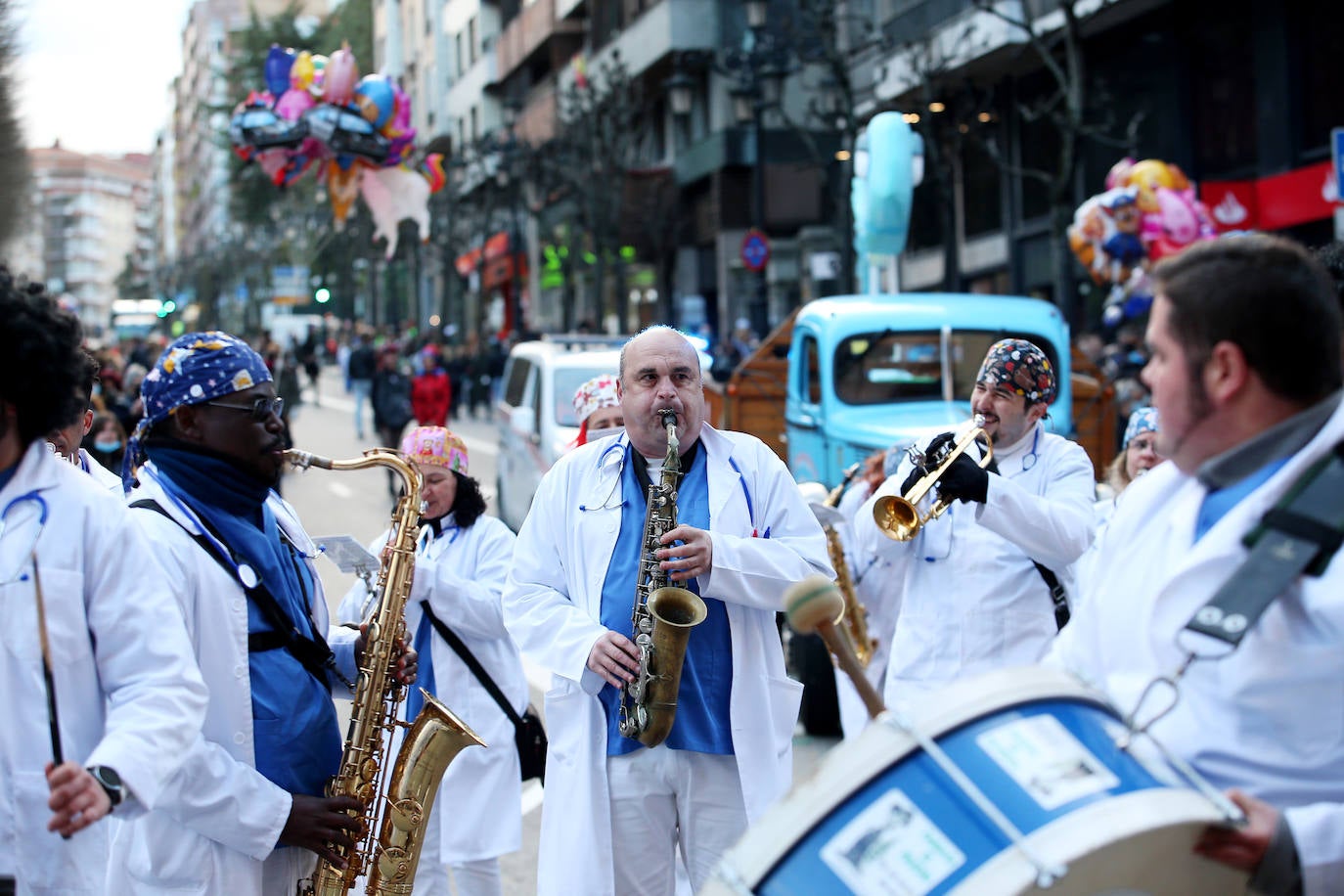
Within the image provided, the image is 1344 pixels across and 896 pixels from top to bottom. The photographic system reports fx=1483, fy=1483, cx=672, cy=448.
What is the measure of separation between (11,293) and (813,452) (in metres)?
8.04

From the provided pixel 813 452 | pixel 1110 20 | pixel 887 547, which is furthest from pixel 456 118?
pixel 887 547

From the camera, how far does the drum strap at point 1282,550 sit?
2164 mm

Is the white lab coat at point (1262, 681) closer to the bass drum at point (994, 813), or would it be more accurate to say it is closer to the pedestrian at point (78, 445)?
the bass drum at point (994, 813)

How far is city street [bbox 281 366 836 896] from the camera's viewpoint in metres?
6.32

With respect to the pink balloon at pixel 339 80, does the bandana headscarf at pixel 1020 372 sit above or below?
below

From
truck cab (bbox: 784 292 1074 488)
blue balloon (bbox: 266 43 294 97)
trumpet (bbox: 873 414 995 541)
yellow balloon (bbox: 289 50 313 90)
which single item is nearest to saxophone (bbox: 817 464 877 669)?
trumpet (bbox: 873 414 995 541)

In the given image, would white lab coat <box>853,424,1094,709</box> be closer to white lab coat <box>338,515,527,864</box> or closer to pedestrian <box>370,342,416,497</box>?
white lab coat <box>338,515,527,864</box>

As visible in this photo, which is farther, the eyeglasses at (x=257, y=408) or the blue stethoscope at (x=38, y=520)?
the eyeglasses at (x=257, y=408)

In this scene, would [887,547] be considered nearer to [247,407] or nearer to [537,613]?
[537,613]

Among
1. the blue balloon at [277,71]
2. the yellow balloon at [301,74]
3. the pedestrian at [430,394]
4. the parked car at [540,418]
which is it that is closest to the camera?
the parked car at [540,418]

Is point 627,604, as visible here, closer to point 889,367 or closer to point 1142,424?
point 1142,424

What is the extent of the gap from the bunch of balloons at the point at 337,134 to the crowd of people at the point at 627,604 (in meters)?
9.61

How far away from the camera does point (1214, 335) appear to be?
2.29m

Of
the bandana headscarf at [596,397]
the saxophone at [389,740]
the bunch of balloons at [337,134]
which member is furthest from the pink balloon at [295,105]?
the saxophone at [389,740]
